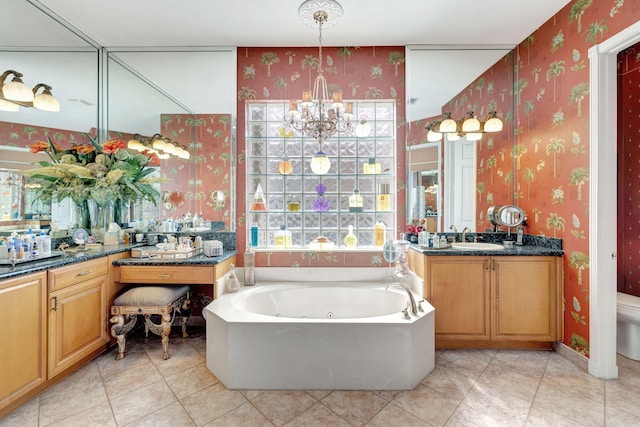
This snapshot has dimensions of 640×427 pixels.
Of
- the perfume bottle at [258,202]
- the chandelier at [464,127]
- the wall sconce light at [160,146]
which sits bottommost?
the perfume bottle at [258,202]

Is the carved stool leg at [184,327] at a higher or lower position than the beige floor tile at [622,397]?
higher

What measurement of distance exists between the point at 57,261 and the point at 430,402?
98.5 inches

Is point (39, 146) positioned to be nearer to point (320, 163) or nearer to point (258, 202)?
point (258, 202)

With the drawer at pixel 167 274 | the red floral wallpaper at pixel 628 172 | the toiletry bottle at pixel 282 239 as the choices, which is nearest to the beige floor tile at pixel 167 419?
the drawer at pixel 167 274

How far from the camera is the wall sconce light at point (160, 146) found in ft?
9.60

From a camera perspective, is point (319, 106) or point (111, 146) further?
point (111, 146)

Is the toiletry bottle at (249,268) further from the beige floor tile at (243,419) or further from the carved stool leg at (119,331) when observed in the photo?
the beige floor tile at (243,419)

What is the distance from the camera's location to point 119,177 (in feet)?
8.29

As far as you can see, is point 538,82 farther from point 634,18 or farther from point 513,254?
point 513,254

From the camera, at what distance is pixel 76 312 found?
81.8 inches

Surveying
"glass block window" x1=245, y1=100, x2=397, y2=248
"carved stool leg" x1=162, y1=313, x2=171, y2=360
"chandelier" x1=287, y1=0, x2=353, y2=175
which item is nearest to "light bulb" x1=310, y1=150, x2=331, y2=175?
"glass block window" x1=245, y1=100, x2=397, y2=248

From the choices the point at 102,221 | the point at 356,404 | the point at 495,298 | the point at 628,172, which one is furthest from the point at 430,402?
the point at 102,221

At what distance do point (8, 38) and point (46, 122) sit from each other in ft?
1.86

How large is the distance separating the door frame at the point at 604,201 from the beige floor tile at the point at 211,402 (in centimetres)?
244
